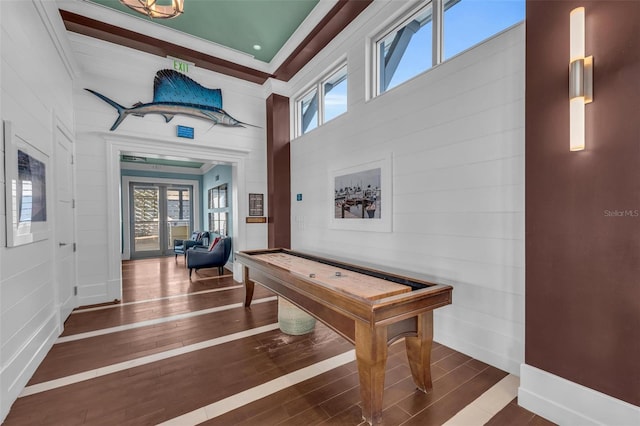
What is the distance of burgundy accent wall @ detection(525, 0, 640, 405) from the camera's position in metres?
1.47

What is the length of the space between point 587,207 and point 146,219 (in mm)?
10162

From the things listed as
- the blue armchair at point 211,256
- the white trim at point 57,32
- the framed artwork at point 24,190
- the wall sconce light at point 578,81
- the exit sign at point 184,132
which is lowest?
the blue armchair at point 211,256

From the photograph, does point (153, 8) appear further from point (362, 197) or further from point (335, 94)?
point (362, 197)

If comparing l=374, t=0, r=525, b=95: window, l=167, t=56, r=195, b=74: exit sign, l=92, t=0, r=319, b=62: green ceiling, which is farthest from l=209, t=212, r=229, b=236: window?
l=374, t=0, r=525, b=95: window

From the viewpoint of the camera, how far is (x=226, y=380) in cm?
218

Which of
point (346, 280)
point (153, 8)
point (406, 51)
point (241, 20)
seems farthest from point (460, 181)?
point (241, 20)

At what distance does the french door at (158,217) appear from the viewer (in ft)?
28.6

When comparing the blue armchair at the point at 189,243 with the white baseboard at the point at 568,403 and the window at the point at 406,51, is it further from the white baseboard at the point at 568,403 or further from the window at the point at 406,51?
the white baseboard at the point at 568,403

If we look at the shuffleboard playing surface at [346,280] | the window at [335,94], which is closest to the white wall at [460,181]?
the window at [335,94]

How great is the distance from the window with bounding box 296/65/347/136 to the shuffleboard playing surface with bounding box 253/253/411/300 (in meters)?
2.31

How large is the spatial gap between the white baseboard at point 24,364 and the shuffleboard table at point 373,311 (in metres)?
1.95

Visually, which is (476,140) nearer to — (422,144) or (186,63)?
(422,144)

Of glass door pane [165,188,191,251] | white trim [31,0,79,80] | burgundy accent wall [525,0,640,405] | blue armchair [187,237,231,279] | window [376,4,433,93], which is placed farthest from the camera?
glass door pane [165,188,191,251]

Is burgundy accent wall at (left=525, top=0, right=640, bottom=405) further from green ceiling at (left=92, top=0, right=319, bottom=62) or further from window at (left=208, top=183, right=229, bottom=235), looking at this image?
window at (left=208, top=183, right=229, bottom=235)
